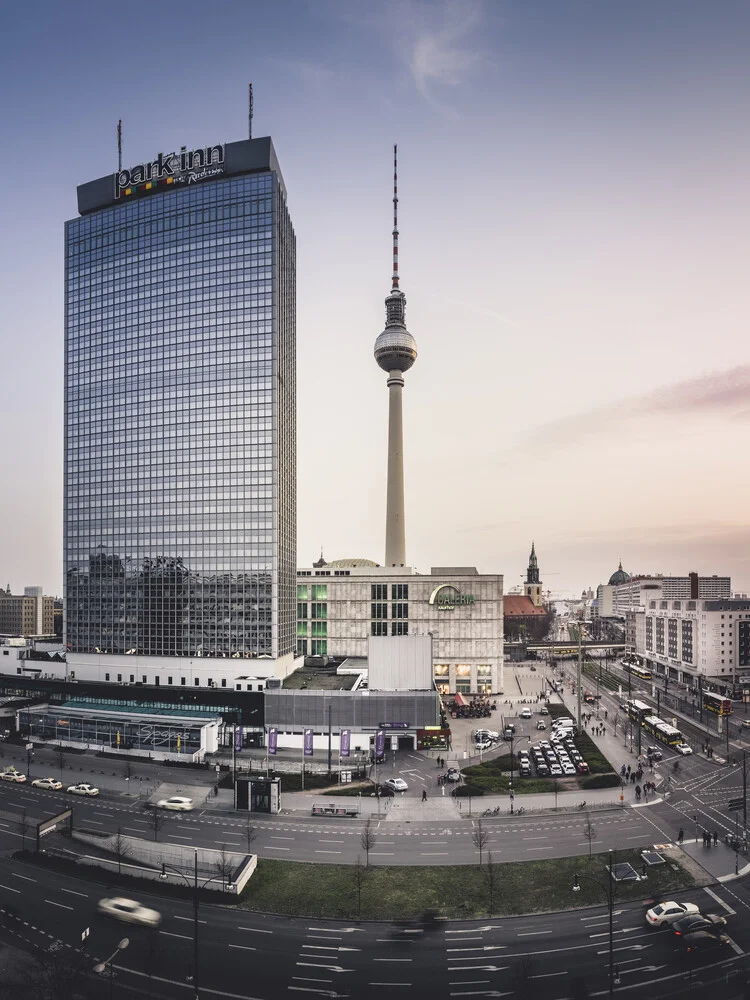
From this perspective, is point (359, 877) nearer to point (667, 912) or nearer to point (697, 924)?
point (667, 912)

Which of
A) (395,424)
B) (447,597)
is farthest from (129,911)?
(395,424)

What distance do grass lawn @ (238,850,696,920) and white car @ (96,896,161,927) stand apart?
6.97 meters

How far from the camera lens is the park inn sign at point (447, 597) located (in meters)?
149

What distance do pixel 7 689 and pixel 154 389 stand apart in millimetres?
68312

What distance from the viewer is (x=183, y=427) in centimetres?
12038

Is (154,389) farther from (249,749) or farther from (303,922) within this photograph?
(303,922)

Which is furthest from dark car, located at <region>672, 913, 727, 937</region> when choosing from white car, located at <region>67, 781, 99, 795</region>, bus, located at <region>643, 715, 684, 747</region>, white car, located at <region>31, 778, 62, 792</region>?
white car, located at <region>31, 778, 62, 792</region>

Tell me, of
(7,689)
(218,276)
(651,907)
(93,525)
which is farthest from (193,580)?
(651,907)

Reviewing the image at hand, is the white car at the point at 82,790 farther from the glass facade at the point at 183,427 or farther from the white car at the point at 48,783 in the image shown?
the glass facade at the point at 183,427

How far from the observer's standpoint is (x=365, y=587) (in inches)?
6024

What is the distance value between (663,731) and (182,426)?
99933mm

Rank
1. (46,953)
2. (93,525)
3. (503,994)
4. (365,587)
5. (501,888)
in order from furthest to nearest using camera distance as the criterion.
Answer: (365,587), (93,525), (501,888), (46,953), (503,994)

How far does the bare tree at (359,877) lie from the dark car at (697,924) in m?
23.2

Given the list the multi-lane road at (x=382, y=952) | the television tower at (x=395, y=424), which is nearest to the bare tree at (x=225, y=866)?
the multi-lane road at (x=382, y=952)
